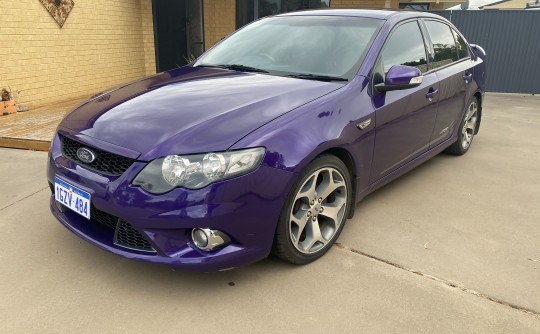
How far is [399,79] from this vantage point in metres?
3.12

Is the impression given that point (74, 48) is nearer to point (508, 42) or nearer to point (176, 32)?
point (176, 32)

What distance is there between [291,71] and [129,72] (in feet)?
21.1

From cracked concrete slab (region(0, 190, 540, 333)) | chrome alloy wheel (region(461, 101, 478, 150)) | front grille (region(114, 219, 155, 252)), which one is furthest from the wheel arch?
chrome alloy wheel (region(461, 101, 478, 150))

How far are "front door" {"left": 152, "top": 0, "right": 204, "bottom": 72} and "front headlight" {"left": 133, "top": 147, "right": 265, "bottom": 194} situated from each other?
316 inches

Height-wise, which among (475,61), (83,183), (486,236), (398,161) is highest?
(475,61)

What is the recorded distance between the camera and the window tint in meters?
3.43

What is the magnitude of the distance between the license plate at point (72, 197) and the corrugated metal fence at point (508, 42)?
966 cm

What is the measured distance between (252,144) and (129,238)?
833mm

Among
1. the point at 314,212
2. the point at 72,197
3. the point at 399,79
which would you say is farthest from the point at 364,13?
the point at 72,197

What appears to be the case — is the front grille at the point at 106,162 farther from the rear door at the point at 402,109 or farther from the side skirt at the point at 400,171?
the rear door at the point at 402,109

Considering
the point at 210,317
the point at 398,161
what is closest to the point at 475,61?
the point at 398,161

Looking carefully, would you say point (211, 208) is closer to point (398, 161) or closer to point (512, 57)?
point (398, 161)

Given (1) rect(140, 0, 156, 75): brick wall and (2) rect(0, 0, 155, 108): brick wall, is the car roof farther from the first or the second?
(1) rect(140, 0, 156, 75): brick wall

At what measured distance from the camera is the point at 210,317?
2336 millimetres
